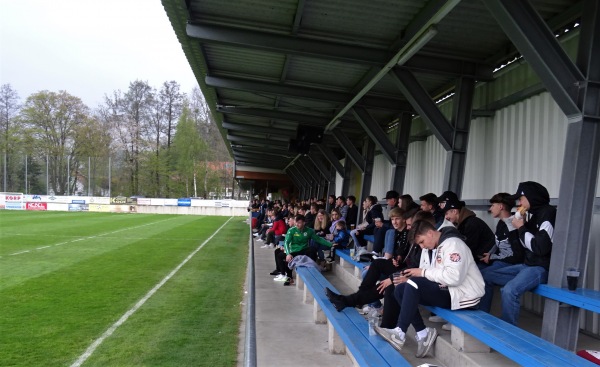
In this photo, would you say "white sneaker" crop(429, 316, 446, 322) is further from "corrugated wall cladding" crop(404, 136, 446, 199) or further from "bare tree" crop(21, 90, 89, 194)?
"bare tree" crop(21, 90, 89, 194)

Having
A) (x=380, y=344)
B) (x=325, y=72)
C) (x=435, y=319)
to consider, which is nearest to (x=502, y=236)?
(x=435, y=319)

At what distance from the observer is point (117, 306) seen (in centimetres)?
742

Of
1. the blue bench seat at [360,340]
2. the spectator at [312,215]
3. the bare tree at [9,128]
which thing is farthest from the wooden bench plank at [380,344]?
the bare tree at [9,128]

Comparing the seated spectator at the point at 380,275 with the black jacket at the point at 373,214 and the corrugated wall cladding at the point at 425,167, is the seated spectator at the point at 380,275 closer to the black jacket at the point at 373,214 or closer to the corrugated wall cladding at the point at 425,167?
the black jacket at the point at 373,214

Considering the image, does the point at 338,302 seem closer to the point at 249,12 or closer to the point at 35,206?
the point at 249,12

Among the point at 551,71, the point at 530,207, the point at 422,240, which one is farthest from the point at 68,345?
the point at 551,71

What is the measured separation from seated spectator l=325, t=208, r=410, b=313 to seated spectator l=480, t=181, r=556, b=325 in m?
1.07

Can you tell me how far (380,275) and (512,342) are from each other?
232 cm

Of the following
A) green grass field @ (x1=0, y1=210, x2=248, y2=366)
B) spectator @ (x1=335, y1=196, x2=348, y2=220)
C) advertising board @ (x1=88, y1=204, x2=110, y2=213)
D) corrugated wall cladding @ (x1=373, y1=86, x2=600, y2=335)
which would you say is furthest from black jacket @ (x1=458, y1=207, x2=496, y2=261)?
advertising board @ (x1=88, y1=204, x2=110, y2=213)

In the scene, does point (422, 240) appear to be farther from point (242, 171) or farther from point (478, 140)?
point (242, 171)

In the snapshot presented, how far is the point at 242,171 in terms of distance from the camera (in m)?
33.0

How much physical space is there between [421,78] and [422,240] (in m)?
4.98

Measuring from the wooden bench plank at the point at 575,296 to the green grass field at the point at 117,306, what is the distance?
2.96m

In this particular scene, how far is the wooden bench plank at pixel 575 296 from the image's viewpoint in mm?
3537
